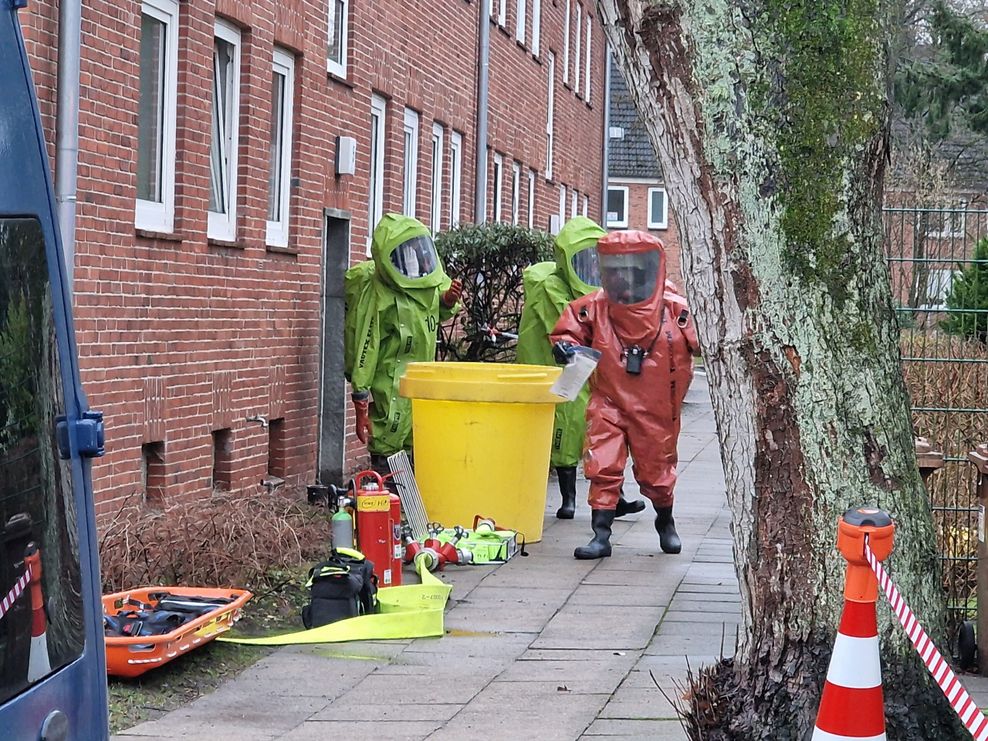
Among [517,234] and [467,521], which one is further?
[517,234]

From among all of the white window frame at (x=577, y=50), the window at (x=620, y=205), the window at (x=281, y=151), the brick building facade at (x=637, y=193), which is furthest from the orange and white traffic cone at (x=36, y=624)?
the window at (x=620, y=205)

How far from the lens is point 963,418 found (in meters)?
8.49

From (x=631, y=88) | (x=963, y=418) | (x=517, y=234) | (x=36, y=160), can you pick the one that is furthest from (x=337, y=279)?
(x=36, y=160)

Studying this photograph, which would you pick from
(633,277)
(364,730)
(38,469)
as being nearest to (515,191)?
(633,277)

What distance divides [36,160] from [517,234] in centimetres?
1259

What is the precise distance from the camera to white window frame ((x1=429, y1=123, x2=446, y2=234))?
62.3ft

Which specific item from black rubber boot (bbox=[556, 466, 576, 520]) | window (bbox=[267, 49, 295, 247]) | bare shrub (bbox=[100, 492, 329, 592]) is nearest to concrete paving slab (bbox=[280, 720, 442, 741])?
bare shrub (bbox=[100, 492, 329, 592])

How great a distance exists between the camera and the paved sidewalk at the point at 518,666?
21.2 feet

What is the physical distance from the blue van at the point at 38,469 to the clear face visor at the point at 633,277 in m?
7.48

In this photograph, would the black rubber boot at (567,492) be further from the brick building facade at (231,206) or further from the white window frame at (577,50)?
the white window frame at (577,50)

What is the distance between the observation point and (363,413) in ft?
39.2

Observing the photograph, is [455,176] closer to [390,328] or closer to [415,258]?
[415,258]

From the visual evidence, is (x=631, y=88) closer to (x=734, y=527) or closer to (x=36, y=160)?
(x=734, y=527)

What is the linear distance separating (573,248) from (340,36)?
3.32 metres
